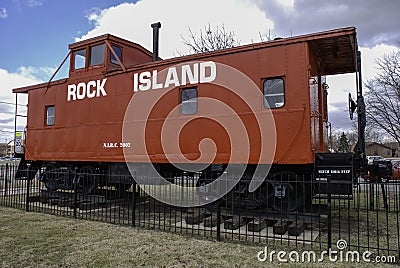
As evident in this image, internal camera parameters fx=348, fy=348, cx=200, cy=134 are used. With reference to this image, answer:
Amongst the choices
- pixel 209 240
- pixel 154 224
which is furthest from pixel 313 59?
pixel 154 224

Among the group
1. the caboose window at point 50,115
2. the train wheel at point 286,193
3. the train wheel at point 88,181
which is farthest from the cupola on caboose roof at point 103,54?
the train wheel at point 286,193

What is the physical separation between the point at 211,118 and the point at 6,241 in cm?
435

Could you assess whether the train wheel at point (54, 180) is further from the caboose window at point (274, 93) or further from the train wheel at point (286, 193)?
the caboose window at point (274, 93)

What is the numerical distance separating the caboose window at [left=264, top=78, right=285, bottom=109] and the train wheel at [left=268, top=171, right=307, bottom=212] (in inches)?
55.6

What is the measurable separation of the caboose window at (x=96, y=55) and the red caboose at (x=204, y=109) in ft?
0.12

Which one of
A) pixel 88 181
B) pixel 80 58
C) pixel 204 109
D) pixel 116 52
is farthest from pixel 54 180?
pixel 204 109

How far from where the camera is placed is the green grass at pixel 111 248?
486cm

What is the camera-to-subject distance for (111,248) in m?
5.53

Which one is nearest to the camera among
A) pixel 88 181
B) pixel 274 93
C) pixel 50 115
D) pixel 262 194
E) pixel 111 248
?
pixel 111 248

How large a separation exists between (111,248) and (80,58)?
21.0ft

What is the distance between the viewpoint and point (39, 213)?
8484 mm

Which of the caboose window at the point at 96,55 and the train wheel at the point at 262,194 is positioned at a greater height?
the caboose window at the point at 96,55

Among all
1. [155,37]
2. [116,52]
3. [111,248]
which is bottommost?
[111,248]

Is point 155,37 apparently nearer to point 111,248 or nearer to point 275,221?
point 275,221
